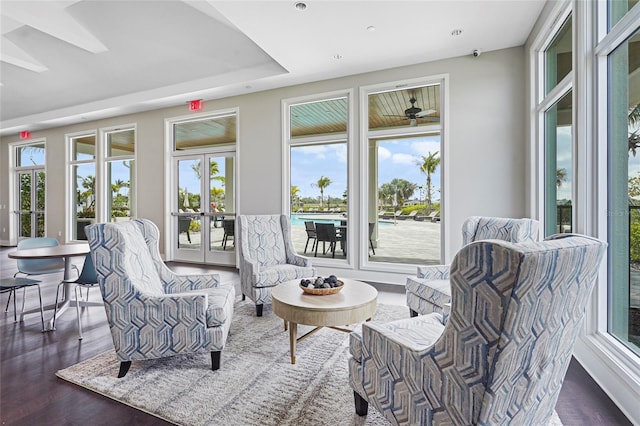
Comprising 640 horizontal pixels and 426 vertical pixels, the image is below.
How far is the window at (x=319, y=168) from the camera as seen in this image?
17.1ft

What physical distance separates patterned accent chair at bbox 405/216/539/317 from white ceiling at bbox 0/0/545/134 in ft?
7.18

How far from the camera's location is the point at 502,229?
3.00 metres

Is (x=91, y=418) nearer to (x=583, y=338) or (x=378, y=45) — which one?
(x=583, y=338)

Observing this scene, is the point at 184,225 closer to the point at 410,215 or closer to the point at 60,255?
the point at 60,255

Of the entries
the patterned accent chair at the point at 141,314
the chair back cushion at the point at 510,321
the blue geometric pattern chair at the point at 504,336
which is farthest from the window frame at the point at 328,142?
the chair back cushion at the point at 510,321

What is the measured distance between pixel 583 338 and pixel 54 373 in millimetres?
3857

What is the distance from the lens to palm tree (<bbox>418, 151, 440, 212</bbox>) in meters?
4.64

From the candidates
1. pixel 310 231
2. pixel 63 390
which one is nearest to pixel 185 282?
pixel 63 390

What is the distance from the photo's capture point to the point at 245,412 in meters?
1.83

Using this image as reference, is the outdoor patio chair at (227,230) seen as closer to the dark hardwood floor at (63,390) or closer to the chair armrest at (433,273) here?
the dark hardwood floor at (63,390)

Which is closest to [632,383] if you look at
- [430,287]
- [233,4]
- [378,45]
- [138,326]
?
[430,287]

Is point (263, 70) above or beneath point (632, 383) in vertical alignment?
above

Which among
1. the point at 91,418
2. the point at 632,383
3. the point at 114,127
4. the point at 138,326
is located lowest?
the point at 91,418

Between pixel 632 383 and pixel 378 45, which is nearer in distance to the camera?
pixel 632 383
